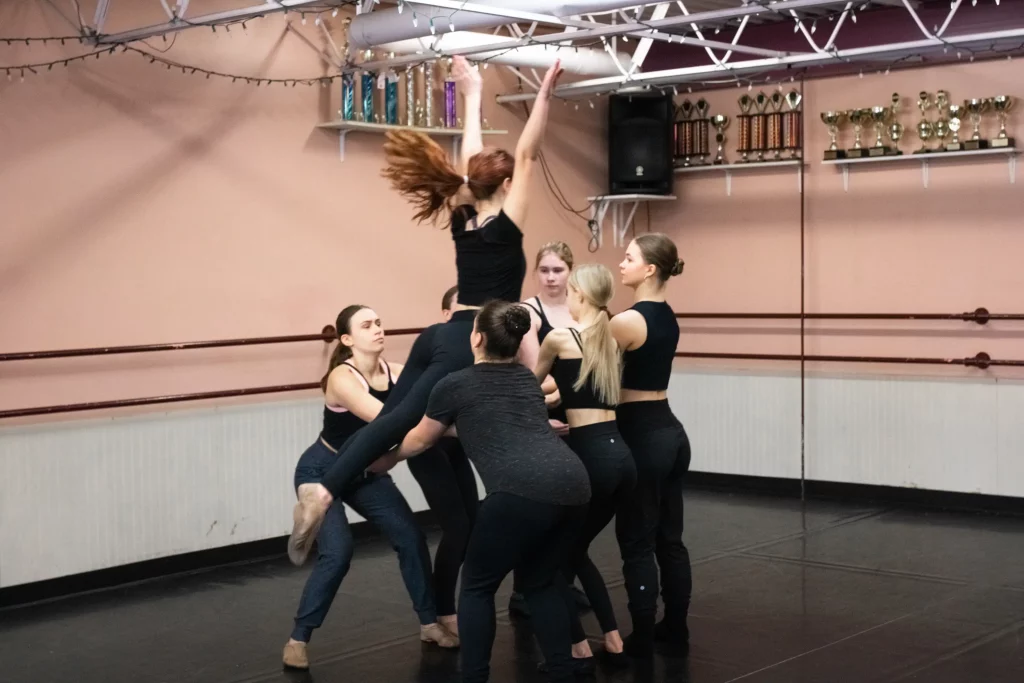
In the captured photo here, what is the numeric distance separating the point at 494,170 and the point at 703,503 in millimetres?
4644

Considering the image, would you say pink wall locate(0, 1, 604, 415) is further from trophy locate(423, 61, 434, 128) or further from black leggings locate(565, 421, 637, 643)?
black leggings locate(565, 421, 637, 643)

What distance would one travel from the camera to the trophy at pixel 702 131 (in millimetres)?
8953

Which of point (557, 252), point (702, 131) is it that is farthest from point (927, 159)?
point (557, 252)

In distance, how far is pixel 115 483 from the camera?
19.7 feet

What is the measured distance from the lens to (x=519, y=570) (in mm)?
3959

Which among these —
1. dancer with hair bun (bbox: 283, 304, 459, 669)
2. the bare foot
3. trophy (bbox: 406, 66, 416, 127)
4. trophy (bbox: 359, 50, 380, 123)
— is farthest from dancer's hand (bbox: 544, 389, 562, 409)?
trophy (bbox: 406, 66, 416, 127)

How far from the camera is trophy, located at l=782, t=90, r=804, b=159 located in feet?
27.6

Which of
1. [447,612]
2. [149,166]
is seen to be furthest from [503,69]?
[447,612]

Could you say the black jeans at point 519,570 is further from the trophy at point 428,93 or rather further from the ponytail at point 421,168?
the trophy at point 428,93

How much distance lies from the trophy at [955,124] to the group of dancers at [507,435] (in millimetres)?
3651

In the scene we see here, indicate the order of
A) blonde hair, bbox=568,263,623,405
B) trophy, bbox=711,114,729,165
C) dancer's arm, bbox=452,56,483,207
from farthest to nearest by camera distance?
trophy, bbox=711,114,729,165
blonde hair, bbox=568,263,623,405
dancer's arm, bbox=452,56,483,207

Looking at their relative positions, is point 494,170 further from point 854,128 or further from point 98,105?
point 854,128

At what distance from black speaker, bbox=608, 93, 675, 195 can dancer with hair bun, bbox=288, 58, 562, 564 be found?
476 centimetres

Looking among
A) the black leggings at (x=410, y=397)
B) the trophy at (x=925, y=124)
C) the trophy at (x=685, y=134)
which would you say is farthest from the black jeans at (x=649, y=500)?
the trophy at (x=685, y=134)
